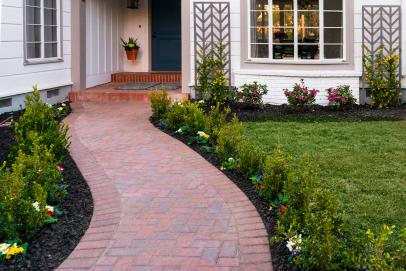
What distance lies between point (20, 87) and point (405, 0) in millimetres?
8105

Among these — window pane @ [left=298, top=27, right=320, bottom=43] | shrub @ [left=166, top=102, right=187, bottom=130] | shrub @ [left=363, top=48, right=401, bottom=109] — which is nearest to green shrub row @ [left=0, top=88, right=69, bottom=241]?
shrub @ [left=166, top=102, right=187, bottom=130]

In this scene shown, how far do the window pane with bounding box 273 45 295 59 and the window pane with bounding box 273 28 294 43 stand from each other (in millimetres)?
126

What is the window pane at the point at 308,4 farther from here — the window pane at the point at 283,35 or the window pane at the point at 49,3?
the window pane at the point at 49,3

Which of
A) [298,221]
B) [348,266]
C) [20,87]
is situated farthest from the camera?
[20,87]

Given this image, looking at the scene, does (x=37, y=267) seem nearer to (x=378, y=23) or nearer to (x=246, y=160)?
(x=246, y=160)

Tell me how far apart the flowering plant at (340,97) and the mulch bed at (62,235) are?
21.9 ft

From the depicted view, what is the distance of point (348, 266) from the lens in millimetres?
3641

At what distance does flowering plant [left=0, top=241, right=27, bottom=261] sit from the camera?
4.06m

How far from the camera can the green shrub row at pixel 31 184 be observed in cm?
438

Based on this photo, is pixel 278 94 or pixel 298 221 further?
pixel 278 94

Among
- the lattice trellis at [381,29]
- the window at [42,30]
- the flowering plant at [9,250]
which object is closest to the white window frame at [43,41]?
the window at [42,30]

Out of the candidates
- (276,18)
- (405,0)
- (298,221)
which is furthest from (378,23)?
(298,221)

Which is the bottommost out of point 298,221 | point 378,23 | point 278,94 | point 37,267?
point 37,267

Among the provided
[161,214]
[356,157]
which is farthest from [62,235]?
[356,157]
